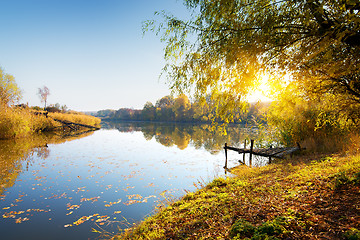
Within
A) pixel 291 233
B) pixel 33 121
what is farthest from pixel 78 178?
pixel 33 121

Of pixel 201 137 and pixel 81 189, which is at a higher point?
pixel 201 137

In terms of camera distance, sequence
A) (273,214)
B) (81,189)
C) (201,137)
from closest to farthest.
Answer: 1. (273,214)
2. (81,189)
3. (201,137)

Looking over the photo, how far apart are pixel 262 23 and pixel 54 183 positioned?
10523 millimetres

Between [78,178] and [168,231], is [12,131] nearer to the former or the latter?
[78,178]

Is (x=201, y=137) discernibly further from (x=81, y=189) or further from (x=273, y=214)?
(x=273, y=214)

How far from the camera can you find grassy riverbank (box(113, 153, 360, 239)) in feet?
10.1

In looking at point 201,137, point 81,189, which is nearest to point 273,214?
point 81,189

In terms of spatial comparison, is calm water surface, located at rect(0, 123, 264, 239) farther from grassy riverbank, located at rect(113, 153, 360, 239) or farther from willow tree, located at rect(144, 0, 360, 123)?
willow tree, located at rect(144, 0, 360, 123)

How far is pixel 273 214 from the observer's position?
372cm

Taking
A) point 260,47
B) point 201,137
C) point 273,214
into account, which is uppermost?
point 260,47

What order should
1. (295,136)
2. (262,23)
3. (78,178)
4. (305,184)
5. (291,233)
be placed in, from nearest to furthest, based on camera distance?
1. (291,233)
2. (262,23)
3. (305,184)
4. (78,178)
5. (295,136)

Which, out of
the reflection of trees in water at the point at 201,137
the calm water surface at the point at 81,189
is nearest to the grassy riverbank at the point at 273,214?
the calm water surface at the point at 81,189

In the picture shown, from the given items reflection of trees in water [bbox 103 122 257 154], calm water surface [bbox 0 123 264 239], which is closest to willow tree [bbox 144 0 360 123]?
reflection of trees in water [bbox 103 122 257 154]

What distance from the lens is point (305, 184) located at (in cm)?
512
